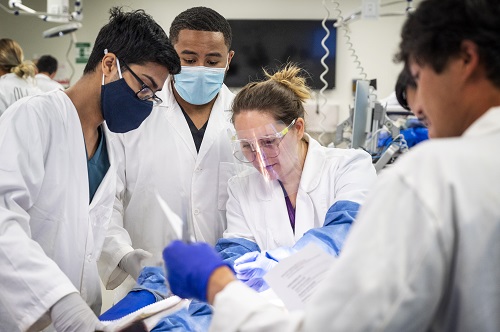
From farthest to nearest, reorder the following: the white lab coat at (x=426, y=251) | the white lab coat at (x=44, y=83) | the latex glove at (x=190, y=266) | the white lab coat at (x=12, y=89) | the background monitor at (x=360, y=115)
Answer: the white lab coat at (x=44, y=83) → the white lab coat at (x=12, y=89) → the background monitor at (x=360, y=115) → the latex glove at (x=190, y=266) → the white lab coat at (x=426, y=251)

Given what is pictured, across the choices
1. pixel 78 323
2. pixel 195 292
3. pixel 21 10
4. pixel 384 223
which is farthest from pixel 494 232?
pixel 21 10

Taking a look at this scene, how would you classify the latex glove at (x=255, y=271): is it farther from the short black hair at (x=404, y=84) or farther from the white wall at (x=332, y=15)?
the white wall at (x=332, y=15)

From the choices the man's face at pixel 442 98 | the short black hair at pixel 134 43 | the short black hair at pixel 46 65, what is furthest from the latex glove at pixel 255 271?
the short black hair at pixel 46 65

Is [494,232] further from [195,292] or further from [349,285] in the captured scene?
[195,292]

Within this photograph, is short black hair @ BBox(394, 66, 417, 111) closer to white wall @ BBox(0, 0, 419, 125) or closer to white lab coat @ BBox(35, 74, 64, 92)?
white lab coat @ BBox(35, 74, 64, 92)

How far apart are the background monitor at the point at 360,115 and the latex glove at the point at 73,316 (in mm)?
1852

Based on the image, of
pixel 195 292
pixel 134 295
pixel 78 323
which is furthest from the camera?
pixel 134 295

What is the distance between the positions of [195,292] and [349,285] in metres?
0.31

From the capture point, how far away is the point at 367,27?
7652 mm

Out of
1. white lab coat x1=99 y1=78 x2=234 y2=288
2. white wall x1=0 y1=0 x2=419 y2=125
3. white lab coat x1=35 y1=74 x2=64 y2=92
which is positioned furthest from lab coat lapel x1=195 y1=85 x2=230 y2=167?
white wall x1=0 y1=0 x2=419 y2=125

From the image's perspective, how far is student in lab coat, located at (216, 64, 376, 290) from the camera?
1970 millimetres

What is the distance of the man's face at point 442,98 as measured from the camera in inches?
33.3

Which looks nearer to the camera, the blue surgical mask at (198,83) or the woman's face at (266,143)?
the woman's face at (266,143)

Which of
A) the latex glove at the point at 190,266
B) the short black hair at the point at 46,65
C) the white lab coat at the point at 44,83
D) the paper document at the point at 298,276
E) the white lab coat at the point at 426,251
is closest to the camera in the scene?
the white lab coat at the point at 426,251
